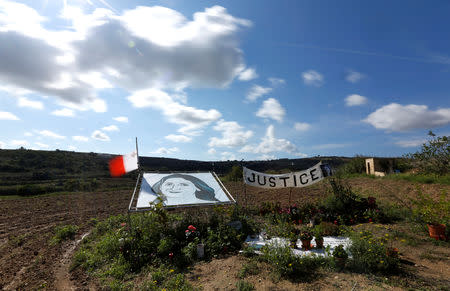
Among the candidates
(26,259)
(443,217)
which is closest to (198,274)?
(26,259)

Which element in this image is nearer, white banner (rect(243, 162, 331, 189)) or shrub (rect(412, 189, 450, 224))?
shrub (rect(412, 189, 450, 224))

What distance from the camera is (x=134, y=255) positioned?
5.79 m

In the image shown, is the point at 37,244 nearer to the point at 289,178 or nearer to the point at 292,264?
the point at 292,264

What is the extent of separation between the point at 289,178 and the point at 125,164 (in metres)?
6.70

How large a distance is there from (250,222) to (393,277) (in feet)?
13.7

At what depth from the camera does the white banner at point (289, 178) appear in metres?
9.35

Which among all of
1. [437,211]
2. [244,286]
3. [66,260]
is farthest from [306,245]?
[66,260]

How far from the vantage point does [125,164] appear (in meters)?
7.51

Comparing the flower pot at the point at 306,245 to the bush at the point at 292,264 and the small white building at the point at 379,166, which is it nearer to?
the bush at the point at 292,264

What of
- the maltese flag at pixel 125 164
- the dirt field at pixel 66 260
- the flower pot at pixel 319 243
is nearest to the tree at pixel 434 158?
the dirt field at pixel 66 260

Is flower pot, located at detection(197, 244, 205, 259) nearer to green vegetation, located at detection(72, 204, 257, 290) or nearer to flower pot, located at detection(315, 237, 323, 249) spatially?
green vegetation, located at detection(72, 204, 257, 290)

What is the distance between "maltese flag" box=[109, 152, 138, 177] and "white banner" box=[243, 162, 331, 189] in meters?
4.68

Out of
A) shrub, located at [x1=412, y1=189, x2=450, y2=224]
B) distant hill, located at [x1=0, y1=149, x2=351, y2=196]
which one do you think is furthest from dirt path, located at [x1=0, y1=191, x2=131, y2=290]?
shrub, located at [x1=412, y1=189, x2=450, y2=224]

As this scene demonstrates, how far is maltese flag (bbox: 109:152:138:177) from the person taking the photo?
7.38 m
